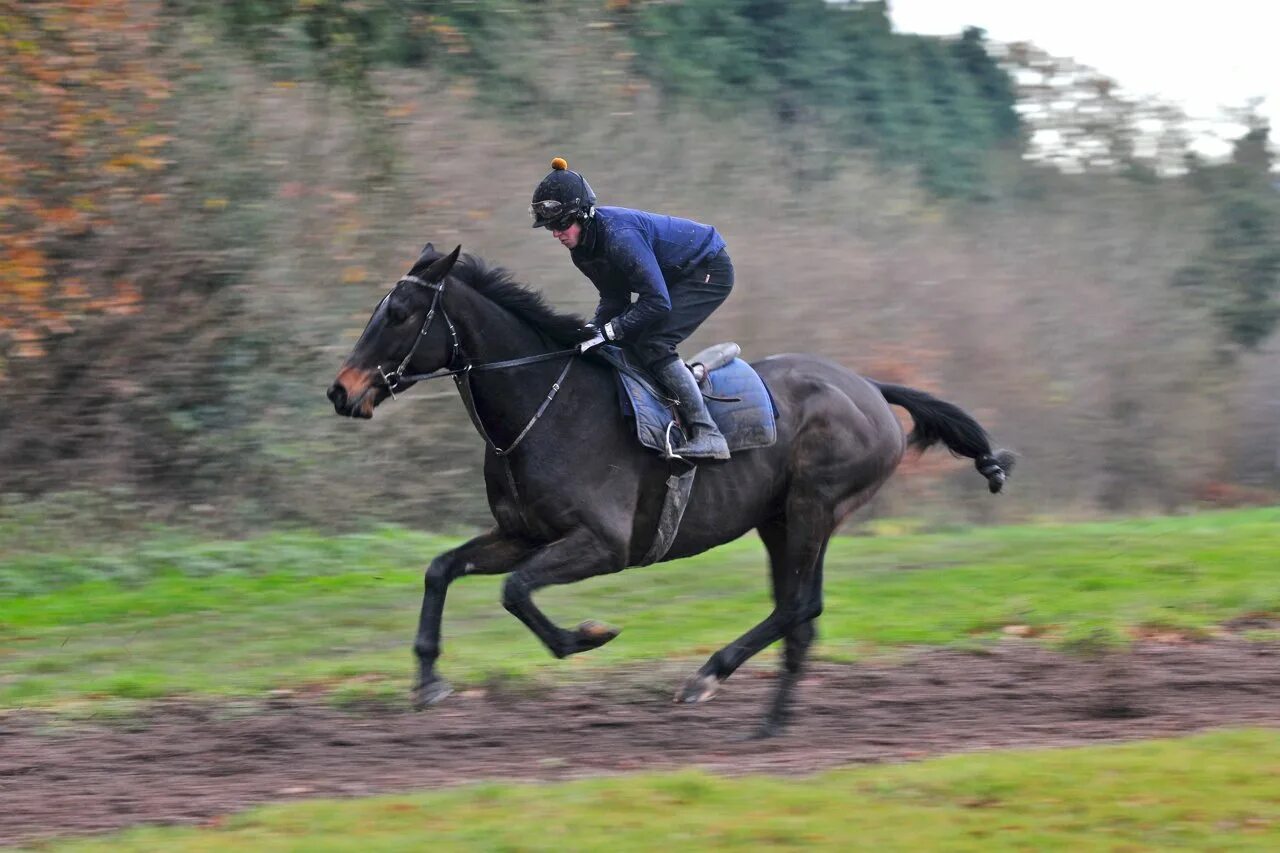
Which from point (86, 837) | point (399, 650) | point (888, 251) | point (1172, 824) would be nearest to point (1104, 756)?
point (1172, 824)

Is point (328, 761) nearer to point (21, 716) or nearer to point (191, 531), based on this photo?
point (21, 716)

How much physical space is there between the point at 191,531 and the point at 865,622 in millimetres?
7719

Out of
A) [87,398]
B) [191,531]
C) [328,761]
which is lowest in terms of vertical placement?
[191,531]

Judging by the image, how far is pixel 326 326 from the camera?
16.1m

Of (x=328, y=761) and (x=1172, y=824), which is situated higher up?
(x=1172, y=824)

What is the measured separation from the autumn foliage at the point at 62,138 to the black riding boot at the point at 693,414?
629 cm

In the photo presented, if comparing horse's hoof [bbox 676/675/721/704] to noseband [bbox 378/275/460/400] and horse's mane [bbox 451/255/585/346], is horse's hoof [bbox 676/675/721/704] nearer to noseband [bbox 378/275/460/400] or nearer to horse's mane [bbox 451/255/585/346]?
horse's mane [bbox 451/255/585/346]

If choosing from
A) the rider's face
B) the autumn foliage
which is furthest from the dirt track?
the autumn foliage

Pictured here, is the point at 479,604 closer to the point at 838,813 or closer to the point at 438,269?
the point at 438,269

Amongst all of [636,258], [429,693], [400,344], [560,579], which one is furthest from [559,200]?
[429,693]

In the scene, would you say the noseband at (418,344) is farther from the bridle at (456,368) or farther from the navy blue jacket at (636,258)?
the navy blue jacket at (636,258)

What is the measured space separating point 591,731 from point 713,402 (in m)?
1.95

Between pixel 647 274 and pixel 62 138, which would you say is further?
pixel 62 138

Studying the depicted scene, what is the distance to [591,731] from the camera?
820 cm
